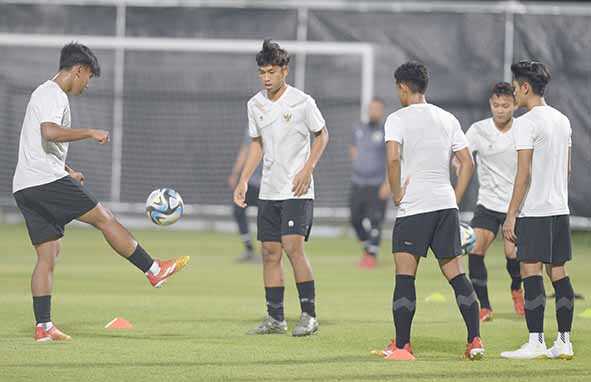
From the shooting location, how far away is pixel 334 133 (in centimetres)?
2500

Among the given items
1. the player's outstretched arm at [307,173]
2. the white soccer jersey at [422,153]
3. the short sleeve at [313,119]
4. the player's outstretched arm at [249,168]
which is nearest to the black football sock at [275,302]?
the player's outstretched arm at [249,168]

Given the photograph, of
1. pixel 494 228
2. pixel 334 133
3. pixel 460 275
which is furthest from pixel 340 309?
pixel 334 133

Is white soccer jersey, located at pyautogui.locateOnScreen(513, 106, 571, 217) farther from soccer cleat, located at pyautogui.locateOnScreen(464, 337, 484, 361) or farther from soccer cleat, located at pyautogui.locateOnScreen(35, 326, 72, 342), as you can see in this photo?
soccer cleat, located at pyautogui.locateOnScreen(35, 326, 72, 342)

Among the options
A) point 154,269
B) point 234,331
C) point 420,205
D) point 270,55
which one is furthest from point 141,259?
point 420,205

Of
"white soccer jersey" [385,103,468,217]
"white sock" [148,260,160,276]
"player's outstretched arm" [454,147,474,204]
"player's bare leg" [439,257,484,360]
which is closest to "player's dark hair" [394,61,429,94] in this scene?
"white soccer jersey" [385,103,468,217]

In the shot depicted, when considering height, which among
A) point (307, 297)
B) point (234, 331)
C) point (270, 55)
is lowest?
point (234, 331)

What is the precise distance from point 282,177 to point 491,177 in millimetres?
2401

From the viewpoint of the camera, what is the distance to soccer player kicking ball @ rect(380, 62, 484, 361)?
946 cm

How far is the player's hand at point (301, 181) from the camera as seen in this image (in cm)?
1070

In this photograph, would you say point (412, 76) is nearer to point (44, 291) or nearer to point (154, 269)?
point (154, 269)

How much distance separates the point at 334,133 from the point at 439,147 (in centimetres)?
1553

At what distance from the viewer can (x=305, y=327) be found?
425 inches

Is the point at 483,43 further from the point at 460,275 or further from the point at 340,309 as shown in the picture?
the point at 460,275

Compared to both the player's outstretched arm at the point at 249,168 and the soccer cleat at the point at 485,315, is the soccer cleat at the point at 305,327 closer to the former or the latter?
the player's outstretched arm at the point at 249,168
